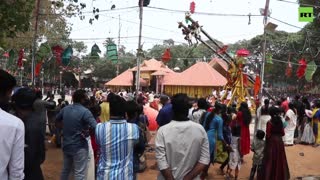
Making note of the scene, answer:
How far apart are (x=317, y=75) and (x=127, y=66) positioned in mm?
27608

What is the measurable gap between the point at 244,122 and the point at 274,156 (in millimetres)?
1567

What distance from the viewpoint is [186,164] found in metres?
3.72

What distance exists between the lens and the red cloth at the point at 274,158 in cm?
710

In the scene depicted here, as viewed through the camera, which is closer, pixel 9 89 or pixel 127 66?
pixel 9 89

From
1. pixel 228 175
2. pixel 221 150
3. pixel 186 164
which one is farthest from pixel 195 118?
pixel 186 164

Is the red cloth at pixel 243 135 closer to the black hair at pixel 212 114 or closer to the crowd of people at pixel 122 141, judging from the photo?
the crowd of people at pixel 122 141

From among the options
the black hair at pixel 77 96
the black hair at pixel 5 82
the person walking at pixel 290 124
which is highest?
the black hair at pixel 5 82

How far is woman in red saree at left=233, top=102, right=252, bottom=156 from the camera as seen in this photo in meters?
8.53

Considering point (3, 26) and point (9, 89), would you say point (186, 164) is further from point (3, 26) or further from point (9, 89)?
point (3, 26)

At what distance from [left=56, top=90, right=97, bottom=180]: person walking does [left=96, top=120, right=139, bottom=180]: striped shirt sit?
4.86 feet

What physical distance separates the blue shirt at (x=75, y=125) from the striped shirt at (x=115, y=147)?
4.88 feet

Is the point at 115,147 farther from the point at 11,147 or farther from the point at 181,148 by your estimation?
the point at 11,147

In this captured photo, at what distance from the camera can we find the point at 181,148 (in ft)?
12.1

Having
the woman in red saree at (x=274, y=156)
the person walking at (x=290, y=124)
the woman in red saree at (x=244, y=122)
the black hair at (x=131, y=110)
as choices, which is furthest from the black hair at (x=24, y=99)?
the person walking at (x=290, y=124)
